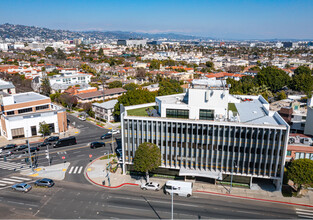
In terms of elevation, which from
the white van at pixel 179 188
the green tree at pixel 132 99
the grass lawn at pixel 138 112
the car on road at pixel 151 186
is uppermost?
the grass lawn at pixel 138 112

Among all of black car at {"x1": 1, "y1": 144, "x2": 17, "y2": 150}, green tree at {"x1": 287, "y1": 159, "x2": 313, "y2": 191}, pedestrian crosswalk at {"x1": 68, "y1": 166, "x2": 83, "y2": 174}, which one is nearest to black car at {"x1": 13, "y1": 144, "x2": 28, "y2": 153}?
black car at {"x1": 1, "y1": 144, "x2": 17, "y2": 150}

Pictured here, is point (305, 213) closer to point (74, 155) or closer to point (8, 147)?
point (74, 155)

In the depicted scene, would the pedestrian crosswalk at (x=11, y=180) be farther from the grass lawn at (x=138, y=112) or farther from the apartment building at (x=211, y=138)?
the grass lawn at (x=138, y=112)

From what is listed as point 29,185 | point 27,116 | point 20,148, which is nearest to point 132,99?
point 27,116

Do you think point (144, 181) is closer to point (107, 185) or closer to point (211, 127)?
point (107, 185)

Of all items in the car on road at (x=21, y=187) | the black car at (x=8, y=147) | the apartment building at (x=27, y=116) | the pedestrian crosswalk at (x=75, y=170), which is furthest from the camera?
the apartment building at (x=27, y=116)

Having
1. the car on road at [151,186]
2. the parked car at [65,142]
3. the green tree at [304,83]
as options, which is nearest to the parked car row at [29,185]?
the car on road at [151,186]

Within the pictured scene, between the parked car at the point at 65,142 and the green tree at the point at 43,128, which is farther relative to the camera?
the green tree at the point at 43,128
